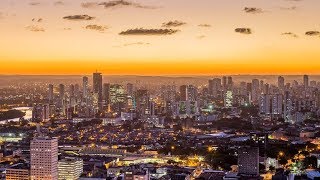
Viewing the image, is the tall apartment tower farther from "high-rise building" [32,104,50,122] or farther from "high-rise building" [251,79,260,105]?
"high-rise building" [251,79,260,105]

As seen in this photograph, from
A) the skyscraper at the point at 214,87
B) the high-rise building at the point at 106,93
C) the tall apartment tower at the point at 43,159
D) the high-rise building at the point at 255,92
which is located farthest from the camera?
the skyscraper at the point at 214,87

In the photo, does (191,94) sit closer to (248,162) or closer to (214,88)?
(214,88)

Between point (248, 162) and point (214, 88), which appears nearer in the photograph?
point (248, 162)

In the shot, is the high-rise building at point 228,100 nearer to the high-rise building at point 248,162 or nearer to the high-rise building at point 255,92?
the high-rise building at point 255,92

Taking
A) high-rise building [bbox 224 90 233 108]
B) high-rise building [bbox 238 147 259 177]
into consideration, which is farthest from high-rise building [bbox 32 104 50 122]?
high-rise building [bbox 238 147 259 177]

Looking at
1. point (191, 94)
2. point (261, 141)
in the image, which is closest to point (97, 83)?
point (191, 94)

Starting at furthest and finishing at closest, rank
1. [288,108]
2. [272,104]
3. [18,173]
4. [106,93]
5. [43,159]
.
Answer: [106,93], [272,104], [288,108], [18,173], [43,159]

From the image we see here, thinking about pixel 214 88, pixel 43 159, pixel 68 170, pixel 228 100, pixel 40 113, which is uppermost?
pixel 214 88

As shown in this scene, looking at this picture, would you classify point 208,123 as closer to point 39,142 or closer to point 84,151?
point 84,151

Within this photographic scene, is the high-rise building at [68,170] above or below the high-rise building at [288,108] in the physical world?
below

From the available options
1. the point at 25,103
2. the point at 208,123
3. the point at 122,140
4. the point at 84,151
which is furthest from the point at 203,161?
the point at 25,103

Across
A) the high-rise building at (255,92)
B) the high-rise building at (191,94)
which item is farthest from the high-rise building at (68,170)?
the high-rise building at (255,92)

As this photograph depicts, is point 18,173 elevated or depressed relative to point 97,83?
depressed
